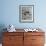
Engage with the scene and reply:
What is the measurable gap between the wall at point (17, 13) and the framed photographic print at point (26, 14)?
0.09m

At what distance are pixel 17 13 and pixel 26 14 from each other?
0.28m

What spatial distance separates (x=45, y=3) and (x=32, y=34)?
44.0 inches

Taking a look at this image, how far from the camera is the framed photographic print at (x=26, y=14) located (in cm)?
395

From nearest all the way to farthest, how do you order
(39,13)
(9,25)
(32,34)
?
1. (32,34)
2. (9,25)
3. (39,13)

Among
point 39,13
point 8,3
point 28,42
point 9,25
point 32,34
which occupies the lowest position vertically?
point 28,42

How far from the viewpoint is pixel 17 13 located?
3.97 meters

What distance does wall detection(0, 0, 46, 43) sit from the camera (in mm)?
3949

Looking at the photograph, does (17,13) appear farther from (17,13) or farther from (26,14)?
(26,14)

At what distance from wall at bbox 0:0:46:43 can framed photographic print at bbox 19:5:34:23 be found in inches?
3.7

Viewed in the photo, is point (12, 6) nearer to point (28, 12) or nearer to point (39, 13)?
point (28, 12)

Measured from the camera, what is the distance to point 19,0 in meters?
3.94

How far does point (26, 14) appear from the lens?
398 cm

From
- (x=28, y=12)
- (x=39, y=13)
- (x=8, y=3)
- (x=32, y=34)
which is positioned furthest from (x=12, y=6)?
(x=32, y=34)

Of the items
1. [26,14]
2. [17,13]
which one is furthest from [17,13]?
[26,14]
